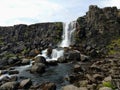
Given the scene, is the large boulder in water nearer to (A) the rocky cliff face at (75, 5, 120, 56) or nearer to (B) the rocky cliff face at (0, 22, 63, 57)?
(A) the rocky cliff face at (75, 5, 120, 56)

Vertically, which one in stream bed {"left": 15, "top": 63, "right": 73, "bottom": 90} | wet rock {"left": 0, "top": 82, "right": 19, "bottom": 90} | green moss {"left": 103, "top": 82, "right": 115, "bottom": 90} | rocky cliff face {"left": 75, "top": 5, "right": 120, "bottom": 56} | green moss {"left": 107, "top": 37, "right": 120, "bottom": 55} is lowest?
stream bed {"left": 15, "top": 63, "right": 73, "bottom": 90}

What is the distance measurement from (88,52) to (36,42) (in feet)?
144

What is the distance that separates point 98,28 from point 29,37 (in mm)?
47106

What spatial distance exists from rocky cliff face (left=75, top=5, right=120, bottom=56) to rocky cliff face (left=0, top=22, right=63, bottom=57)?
15148 mm

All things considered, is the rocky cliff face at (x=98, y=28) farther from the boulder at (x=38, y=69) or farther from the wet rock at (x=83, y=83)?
the wet rock at (x=83, y=83)

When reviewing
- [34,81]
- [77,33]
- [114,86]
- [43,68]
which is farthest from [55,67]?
[77,33]

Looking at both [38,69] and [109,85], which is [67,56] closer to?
[38,69]

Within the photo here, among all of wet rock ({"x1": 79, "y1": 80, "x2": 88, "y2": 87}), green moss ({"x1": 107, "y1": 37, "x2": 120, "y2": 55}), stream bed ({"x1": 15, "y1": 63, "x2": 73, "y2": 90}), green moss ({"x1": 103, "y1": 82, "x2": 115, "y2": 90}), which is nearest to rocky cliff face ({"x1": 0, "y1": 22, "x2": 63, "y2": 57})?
green moss ({"x1": 107, "y1": 37, "x2": 120, "y2": 55})

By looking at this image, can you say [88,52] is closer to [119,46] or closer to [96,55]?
[96,55]

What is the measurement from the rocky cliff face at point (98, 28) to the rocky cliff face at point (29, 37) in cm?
1515

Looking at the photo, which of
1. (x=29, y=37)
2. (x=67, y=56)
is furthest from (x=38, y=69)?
(x=29, y=37)

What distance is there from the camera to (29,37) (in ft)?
513

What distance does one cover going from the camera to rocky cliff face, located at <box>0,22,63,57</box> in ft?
452

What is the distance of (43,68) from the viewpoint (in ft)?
254
